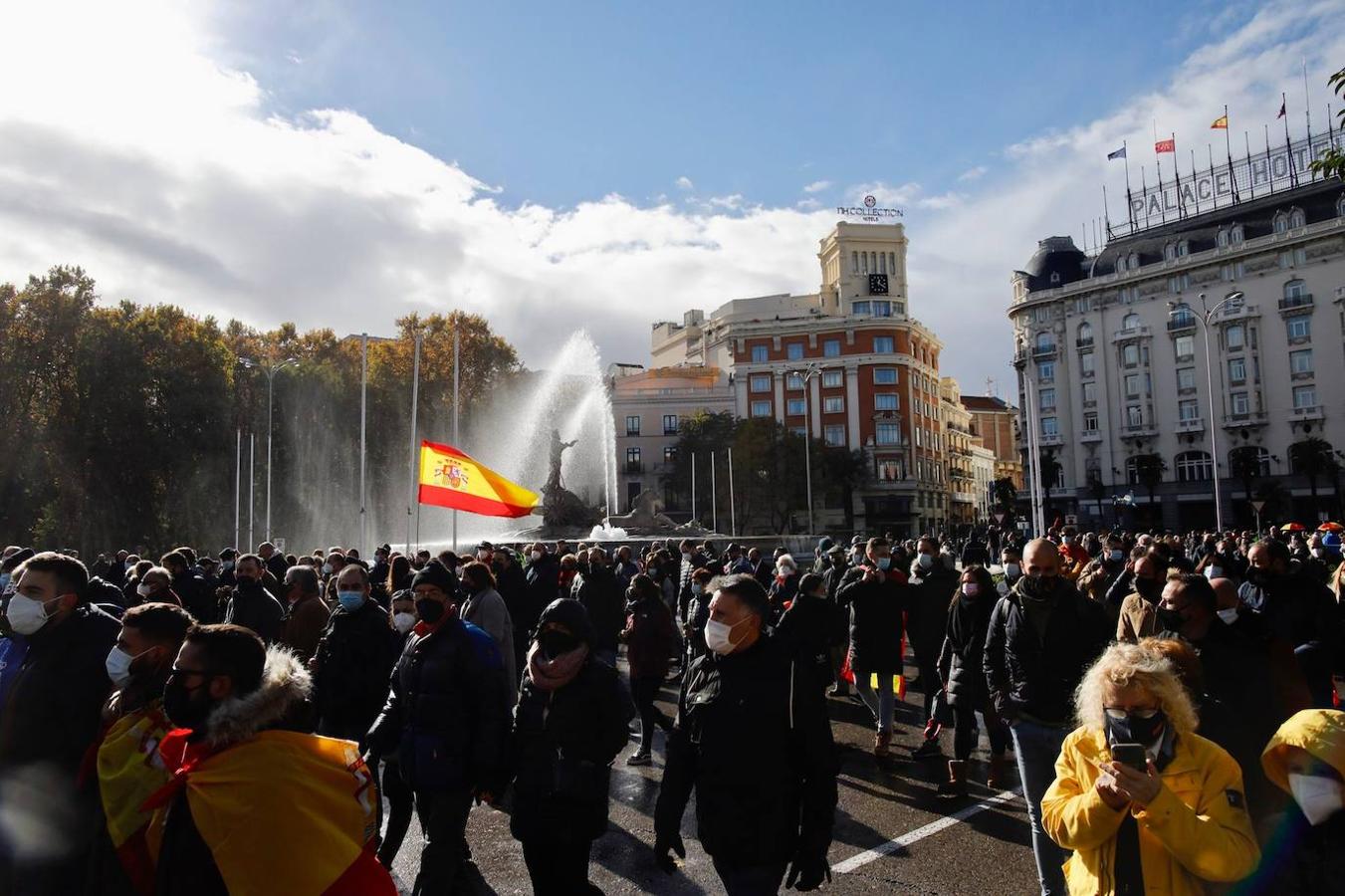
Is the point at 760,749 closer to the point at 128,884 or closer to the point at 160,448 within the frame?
the point at 128,884

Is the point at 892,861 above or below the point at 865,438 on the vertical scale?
below

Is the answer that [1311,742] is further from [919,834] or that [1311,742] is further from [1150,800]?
[919,834]

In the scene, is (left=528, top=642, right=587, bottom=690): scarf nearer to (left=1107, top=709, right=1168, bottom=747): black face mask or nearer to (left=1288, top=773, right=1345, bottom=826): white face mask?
(left=1107, top=709, right=1168, bottom=747): black face mask

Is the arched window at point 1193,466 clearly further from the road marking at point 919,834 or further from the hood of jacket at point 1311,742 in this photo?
the hood of jacket at point 1311,742

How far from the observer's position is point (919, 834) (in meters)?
6.24

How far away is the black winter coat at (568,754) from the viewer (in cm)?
406

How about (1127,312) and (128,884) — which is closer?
(128,884)

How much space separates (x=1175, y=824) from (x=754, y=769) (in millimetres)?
1484

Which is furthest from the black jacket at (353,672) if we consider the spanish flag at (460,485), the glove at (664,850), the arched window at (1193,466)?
the arched window at (1193,466)

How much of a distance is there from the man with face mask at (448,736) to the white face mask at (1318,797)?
10.5 feet

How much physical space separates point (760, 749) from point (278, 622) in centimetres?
653

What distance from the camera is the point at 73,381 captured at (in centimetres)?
4197

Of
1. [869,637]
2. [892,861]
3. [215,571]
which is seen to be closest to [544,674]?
[892,861]

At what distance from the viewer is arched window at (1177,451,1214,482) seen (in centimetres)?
6556
